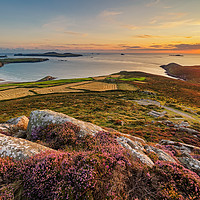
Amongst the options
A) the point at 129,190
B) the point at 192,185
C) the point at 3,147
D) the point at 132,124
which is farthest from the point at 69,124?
the point at 132,124

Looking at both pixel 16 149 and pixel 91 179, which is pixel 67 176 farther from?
pixel 16 149

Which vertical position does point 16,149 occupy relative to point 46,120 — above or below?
above

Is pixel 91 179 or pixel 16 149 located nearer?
pixel 91 179

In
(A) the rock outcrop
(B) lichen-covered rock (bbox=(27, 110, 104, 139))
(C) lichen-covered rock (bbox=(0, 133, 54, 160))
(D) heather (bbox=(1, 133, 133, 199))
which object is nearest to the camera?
(D) heather (bbox=(1, 133, 133, 199))

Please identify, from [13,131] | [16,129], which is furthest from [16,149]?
[16,129]

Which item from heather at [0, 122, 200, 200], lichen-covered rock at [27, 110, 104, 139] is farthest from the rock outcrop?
heather at [0, 122, 200, 200]

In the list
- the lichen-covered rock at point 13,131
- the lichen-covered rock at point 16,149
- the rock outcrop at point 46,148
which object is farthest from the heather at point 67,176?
the lichen-covered rock at point 13,131

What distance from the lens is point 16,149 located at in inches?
215

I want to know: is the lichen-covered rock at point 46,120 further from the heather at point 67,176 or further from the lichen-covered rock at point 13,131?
the heather at point 67,176

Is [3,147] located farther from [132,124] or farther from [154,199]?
[132,124]

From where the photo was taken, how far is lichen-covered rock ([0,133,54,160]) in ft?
17.0

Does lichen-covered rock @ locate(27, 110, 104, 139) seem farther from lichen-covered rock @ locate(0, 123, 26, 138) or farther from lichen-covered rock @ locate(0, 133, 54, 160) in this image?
lichen-covered rock @ locate(0, 133, 54, 160)

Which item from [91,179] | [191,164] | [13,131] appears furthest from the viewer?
[13,131]

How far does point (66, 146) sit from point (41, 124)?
377cm
